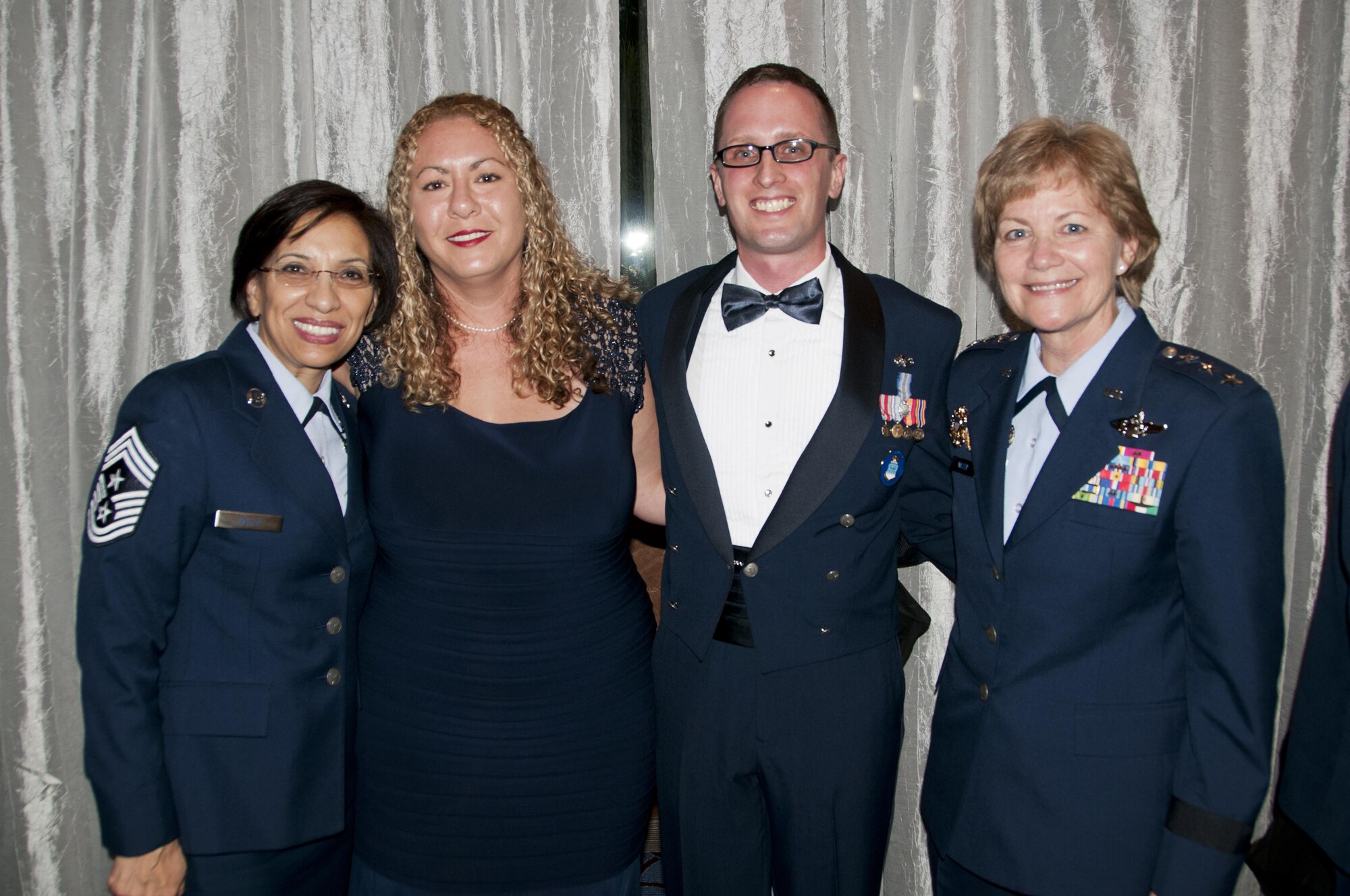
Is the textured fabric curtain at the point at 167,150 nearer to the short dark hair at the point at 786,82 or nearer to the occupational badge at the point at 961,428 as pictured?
the short dark hair at the point at 786,82

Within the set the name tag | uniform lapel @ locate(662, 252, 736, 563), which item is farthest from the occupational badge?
the name tag

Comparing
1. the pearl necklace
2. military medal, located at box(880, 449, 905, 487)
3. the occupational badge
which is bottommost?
military medal, located at box(880, 449, 905, 487)

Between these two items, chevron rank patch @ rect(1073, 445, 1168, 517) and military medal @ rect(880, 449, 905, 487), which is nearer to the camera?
chevron rank patch @ rect(1073, 445, 1168, 517)

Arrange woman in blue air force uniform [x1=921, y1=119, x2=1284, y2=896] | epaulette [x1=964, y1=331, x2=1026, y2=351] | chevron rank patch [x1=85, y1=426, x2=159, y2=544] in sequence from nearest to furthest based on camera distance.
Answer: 1. woman in blue air force uniform [x1=921, y1=119, x2=1284, y2=896]
2. chevron rank patch [x1=85, y1=426, x2=159, y2=544]
3. epaulette [x1=964, y1=331, x2=1026, y2=351]

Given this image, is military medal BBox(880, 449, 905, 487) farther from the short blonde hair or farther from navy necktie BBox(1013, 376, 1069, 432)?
the short blonde hair

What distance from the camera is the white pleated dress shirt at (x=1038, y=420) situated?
153 cm

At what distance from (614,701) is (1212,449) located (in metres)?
1.22

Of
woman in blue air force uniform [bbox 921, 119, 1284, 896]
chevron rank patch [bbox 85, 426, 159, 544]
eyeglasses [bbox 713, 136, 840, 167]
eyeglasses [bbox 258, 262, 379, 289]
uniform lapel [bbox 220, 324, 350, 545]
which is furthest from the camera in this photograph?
eyeglasses [bbox 713, 136, 840, 167]

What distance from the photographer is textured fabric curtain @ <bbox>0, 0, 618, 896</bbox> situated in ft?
8.02

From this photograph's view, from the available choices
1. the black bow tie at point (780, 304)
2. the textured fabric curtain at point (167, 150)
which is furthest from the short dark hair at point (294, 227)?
the textured fabric curtain at point (167, 150)

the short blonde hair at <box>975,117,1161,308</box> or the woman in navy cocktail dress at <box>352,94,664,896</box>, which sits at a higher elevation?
the short blonde hair at <box>975,117,1161,308</box>

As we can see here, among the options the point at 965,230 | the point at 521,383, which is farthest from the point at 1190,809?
the point at 965,230

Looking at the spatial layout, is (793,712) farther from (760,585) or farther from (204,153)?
(204,153)

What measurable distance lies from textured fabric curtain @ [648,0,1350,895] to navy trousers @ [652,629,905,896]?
1.20 meters
